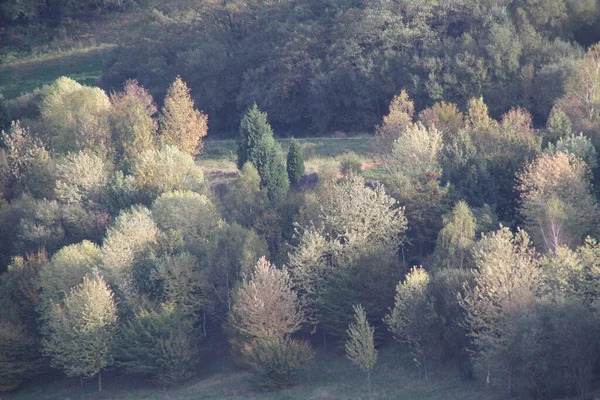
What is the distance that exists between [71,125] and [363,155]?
23.5m

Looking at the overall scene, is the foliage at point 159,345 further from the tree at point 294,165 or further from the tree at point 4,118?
the tree at point 4,118

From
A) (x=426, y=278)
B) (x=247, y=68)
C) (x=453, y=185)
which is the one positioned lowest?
(x=426, y=278)

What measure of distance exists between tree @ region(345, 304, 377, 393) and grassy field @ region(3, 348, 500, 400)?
3.85 ft

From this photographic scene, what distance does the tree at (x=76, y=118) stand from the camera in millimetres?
70750

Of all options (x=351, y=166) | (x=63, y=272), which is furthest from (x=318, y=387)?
(x=63, y=272)

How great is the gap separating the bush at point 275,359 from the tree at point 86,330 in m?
9.05

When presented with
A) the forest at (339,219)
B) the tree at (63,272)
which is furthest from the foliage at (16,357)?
the tree at (63,272)

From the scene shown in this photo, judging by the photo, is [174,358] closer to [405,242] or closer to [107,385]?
[107,385]

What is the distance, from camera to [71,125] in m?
73.2

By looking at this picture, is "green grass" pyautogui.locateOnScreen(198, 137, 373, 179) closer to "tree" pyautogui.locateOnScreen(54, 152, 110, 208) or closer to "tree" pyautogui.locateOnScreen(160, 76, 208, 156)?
"tree" pyautogui.locateOnScreen(160, 76, 208, 156)

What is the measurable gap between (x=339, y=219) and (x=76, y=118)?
28.7 m

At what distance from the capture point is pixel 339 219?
55.2 m

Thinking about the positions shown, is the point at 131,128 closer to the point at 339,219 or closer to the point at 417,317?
the point at 339,219

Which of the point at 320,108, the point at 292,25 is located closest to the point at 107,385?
the point at 320,108
